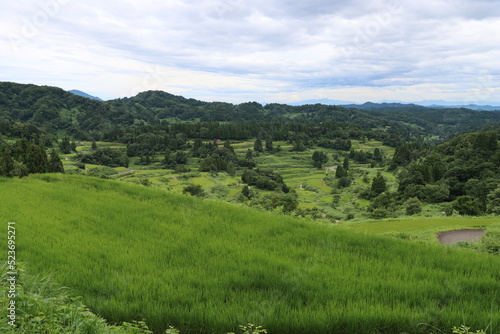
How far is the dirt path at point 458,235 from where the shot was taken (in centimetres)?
1852

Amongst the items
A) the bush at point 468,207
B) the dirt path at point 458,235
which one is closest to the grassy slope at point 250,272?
the dirt path at point 458,235

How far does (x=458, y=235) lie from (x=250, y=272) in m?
20.9

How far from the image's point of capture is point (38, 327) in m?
3.09

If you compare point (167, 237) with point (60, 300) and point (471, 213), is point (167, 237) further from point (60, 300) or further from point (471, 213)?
point (471, 213)

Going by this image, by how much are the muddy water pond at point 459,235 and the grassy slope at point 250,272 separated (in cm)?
1452

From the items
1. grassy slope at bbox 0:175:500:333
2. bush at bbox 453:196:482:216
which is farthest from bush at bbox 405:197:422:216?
grassy slope at bbox 0:175:500:333

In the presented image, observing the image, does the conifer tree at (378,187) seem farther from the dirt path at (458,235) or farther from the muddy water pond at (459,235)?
the dirt path at (458,235)

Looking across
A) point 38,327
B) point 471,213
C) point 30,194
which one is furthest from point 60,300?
point 471,213

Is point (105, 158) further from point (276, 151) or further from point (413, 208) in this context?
point (413, 208)

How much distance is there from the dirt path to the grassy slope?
47.5ft

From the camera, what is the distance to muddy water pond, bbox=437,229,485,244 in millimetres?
18530

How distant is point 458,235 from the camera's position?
19.7 metres

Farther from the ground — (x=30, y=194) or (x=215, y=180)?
(x=30, y=194)

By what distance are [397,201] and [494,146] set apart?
138ft
